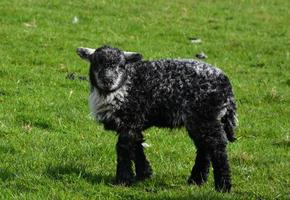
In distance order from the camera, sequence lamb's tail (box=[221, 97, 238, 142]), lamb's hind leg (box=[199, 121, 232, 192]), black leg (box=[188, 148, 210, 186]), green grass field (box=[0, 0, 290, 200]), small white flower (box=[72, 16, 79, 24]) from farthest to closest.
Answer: small white flower (box=[72, 16, 79, 24])
black leg (box=[188, 148, 210, 186])
green grass field (box=[0, 0, 290, 200])
lamb's tail (box=[221, 97, 238, 142])
lamb's hind leg (box=[199, 121, 232, 192])

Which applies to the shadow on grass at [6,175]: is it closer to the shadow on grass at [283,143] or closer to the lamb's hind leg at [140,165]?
the lamb's hind leg at [140,165]

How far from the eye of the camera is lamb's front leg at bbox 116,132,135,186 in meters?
9.38

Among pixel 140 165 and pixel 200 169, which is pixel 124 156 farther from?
pixel 200 169

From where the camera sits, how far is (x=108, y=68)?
9.28 metres

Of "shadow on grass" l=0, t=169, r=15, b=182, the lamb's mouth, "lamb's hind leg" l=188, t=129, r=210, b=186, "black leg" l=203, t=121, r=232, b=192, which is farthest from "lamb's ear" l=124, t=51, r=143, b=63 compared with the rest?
"shadow on grass" l=0, t=169, r=15, b=182

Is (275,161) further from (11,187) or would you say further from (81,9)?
(81,9)

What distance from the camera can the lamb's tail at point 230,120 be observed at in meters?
9.48

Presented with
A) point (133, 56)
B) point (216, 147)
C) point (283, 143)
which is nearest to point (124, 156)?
point (216, 147)

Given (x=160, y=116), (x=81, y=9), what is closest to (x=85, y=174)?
(x=160, y=116)

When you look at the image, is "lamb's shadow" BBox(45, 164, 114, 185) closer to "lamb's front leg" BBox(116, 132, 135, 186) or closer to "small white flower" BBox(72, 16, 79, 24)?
"lamb's front leg" BBox(116, 132, 135, 186)

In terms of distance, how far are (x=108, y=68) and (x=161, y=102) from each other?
937 mm

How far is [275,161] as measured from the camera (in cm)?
1129

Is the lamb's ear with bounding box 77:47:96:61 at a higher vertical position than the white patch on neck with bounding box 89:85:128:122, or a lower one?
higher

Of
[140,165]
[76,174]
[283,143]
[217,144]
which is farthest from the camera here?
[283,143]
